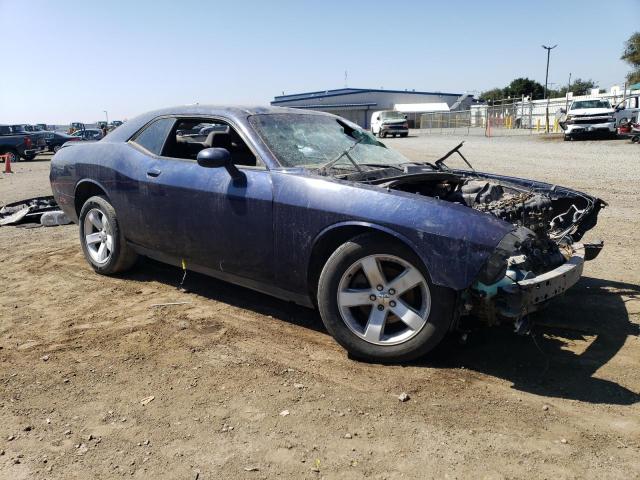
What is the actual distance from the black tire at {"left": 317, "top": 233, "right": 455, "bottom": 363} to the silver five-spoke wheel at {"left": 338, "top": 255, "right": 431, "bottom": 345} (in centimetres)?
2

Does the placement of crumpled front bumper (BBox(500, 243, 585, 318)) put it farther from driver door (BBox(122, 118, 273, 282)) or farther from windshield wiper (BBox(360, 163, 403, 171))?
driver door (BBox(122, 118, 273, 282))

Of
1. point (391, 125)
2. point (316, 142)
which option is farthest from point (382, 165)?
point (391, 125)

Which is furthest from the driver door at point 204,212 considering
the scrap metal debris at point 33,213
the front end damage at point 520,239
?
the scrap metal debris at point 33,213

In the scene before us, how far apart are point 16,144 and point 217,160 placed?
24.1 meters

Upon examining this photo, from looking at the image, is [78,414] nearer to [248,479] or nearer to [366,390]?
[248,479]

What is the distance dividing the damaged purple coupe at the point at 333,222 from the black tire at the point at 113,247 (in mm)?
14

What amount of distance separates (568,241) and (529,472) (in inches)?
83.8

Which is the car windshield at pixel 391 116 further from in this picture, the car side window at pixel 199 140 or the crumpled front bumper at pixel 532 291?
the crumpled front bumper at pixel 532 291

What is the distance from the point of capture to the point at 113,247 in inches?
200

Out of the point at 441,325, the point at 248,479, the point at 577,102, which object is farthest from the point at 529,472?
the point at 577,102

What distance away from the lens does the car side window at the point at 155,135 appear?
15.6 feet

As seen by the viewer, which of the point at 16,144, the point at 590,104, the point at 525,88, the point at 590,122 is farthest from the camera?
the point at 525,88

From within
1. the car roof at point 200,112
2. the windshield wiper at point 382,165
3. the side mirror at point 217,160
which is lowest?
the windshield wiper at point 382,165

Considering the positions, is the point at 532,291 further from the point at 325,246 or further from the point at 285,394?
the point at 285,394
